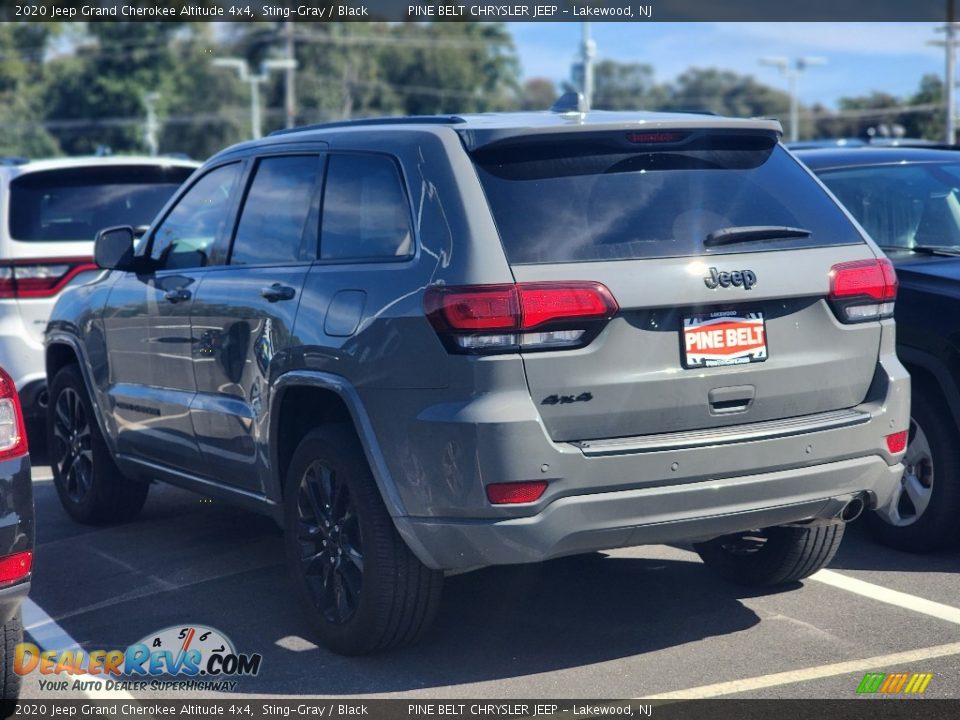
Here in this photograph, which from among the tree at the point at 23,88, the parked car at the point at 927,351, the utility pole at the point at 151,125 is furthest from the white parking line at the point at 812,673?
the tree at the point at 23,88

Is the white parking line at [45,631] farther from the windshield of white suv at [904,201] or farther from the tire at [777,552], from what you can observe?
the windshield of white suv at [904,201]

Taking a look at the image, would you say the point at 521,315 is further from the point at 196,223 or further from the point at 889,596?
the point at 196,223

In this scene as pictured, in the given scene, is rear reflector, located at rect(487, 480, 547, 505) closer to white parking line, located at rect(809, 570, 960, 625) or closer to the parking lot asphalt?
the parking lot asphalt

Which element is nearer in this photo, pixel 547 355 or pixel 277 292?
pixel 547 355

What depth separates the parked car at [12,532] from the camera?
415 cm

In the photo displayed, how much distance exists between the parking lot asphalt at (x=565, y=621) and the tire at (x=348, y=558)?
0.47ft

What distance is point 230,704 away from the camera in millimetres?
4523

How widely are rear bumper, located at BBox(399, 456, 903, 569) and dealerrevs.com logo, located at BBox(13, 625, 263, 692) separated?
905mm

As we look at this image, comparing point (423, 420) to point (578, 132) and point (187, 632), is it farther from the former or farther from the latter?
point (187, 632)

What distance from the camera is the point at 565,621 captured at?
530 centimetres

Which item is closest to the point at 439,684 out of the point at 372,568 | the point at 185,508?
the point at 372,568

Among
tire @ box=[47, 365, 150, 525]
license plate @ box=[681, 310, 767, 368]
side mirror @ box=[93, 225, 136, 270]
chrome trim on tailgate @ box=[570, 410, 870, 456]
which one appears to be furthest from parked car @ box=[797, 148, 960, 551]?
tire @ box=[47, 365, 150, 525]

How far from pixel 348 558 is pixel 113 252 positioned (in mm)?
2358

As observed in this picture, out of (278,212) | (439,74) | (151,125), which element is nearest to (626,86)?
(439,74)
